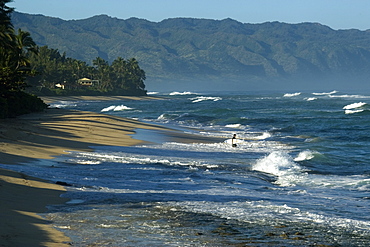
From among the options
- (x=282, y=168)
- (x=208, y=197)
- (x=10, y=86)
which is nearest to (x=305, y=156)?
(x=282, y=168)

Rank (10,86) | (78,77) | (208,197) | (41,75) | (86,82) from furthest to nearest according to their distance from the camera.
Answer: (86,82) → (78,77) → (41,75) → (10,86) → (208,197)

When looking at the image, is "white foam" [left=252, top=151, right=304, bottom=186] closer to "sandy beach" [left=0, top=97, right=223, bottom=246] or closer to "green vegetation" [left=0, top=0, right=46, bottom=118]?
"sandy beach" [left=0, top=97, right=223, bottom=246]

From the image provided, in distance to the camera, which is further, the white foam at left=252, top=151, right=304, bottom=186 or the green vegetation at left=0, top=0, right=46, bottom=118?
the green vegetation at left=0, top=0, right=46, bottom=118

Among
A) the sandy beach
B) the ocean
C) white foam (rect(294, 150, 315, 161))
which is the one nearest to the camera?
the sandy beach

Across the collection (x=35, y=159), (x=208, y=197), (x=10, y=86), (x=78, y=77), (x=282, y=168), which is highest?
(x=78, y=77)

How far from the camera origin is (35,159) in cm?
2098

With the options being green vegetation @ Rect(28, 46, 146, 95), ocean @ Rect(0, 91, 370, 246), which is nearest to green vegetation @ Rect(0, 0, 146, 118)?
green vegetation @ Rect(28, 46, 146, 95)

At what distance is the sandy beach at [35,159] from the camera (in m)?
11.0

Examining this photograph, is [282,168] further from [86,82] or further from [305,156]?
[86,82]

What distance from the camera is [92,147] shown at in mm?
27578

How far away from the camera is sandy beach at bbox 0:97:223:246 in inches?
432

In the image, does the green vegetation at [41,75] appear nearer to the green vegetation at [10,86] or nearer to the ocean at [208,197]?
the green vegetation at [10,86]

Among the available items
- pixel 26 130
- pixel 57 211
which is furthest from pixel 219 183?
pixel 26 130

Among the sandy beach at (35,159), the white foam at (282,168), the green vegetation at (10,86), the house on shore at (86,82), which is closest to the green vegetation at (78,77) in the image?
the house on shore at (86,82)
